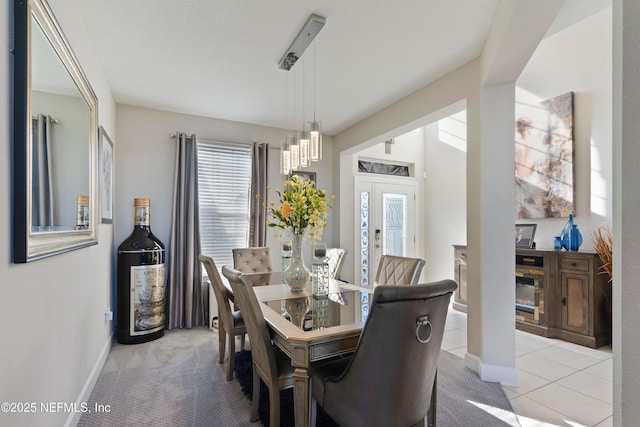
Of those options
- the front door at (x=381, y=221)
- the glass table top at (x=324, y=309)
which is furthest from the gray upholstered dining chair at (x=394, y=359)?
the front door at (x=381, y=221)

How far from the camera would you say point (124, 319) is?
3275 mm

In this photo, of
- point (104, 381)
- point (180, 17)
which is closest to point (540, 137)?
point (180, 17)

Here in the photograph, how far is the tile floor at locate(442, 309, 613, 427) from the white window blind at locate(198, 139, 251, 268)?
9.74 feet

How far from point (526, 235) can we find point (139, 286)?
4628 mm

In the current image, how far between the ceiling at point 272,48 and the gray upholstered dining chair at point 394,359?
6.21ft

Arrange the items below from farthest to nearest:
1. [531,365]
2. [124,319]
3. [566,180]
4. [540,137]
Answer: [540,137], [566,180], [124,319], [531,365]

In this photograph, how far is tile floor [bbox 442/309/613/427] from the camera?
2016 millimetres

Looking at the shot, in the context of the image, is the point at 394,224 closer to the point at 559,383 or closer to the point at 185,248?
the point at 559,383

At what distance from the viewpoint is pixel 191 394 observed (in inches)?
90.0

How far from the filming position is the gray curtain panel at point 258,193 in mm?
4254

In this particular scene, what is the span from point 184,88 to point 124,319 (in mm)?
2559

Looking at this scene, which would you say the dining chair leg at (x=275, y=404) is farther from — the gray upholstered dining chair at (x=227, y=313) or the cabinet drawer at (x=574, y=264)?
the cabinet drawer at (x=574, y=264)

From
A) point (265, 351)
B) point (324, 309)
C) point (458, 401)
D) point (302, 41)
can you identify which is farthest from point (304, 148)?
point (458, 401)

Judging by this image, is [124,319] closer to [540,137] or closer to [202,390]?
[202,390]
